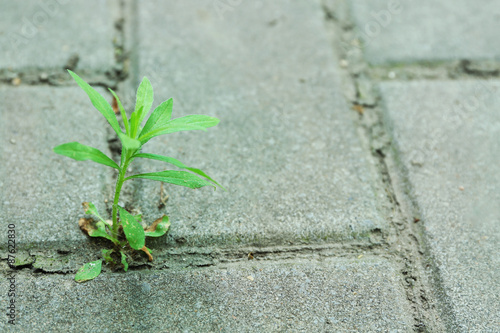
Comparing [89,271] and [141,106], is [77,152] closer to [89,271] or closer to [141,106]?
[141,106]

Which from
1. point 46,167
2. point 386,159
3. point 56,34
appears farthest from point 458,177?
point 56,34

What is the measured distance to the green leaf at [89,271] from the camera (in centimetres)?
129

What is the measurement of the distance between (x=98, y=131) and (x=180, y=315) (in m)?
0.74

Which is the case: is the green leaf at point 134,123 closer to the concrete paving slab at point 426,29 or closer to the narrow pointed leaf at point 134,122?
the narrow pointed leaf at point 134,122

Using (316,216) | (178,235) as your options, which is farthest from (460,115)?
(178,235)

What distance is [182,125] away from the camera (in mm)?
1218

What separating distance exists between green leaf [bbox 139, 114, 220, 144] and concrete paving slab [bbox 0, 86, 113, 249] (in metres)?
0.37

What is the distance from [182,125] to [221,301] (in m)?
0.48

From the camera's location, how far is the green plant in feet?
3.92

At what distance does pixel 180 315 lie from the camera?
1238 millimetres

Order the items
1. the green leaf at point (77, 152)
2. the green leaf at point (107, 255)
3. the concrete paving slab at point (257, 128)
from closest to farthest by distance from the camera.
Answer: the green leaf at point (77, 152) → the green leaf at point (107, 255) → the concrete paving slab at point (257, 128)

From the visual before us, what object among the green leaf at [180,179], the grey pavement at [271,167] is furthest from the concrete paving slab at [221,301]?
the green leaf at [180,179]

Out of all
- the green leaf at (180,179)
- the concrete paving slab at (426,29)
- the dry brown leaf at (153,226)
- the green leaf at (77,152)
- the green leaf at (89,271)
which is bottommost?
the green leaf at (89,271)

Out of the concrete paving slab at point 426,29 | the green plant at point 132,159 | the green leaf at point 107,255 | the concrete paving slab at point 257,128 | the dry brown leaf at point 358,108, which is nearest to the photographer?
the green plant at point 132,159
